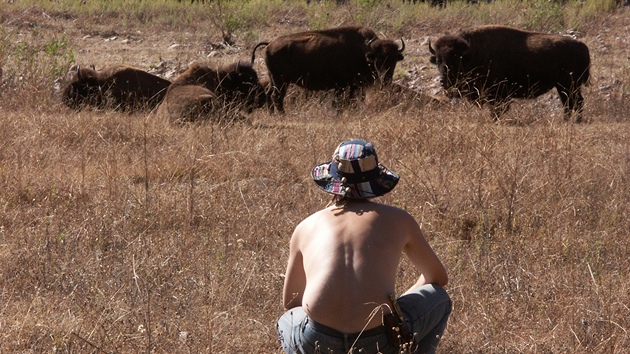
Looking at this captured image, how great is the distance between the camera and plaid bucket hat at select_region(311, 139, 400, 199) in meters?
4.04

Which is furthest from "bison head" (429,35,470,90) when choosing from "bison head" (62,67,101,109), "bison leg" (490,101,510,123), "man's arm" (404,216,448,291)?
"man's arm" (404,216,448,291)

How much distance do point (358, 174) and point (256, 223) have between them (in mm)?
2628

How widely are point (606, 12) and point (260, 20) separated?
7335mm

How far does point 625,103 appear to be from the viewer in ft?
45.5

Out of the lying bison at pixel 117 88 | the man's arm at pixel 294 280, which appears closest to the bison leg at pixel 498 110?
the lying bison at pixel 117 88

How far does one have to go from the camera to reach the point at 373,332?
393 centimetres

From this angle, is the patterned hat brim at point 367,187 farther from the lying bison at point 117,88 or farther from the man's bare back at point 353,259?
the lying bison at point 117,88

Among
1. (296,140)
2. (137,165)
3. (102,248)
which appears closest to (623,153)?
(296,140)

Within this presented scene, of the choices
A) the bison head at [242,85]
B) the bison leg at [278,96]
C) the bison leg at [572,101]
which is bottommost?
the bison leg at [278,96]

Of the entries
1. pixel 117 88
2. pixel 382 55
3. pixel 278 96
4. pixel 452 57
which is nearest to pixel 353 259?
pixel 117 88

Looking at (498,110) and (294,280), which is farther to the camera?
(498,110)

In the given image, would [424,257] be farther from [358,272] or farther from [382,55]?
[382,55]

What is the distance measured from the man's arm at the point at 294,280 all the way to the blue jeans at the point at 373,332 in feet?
0.33

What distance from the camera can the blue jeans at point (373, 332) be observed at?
3.92 meters
